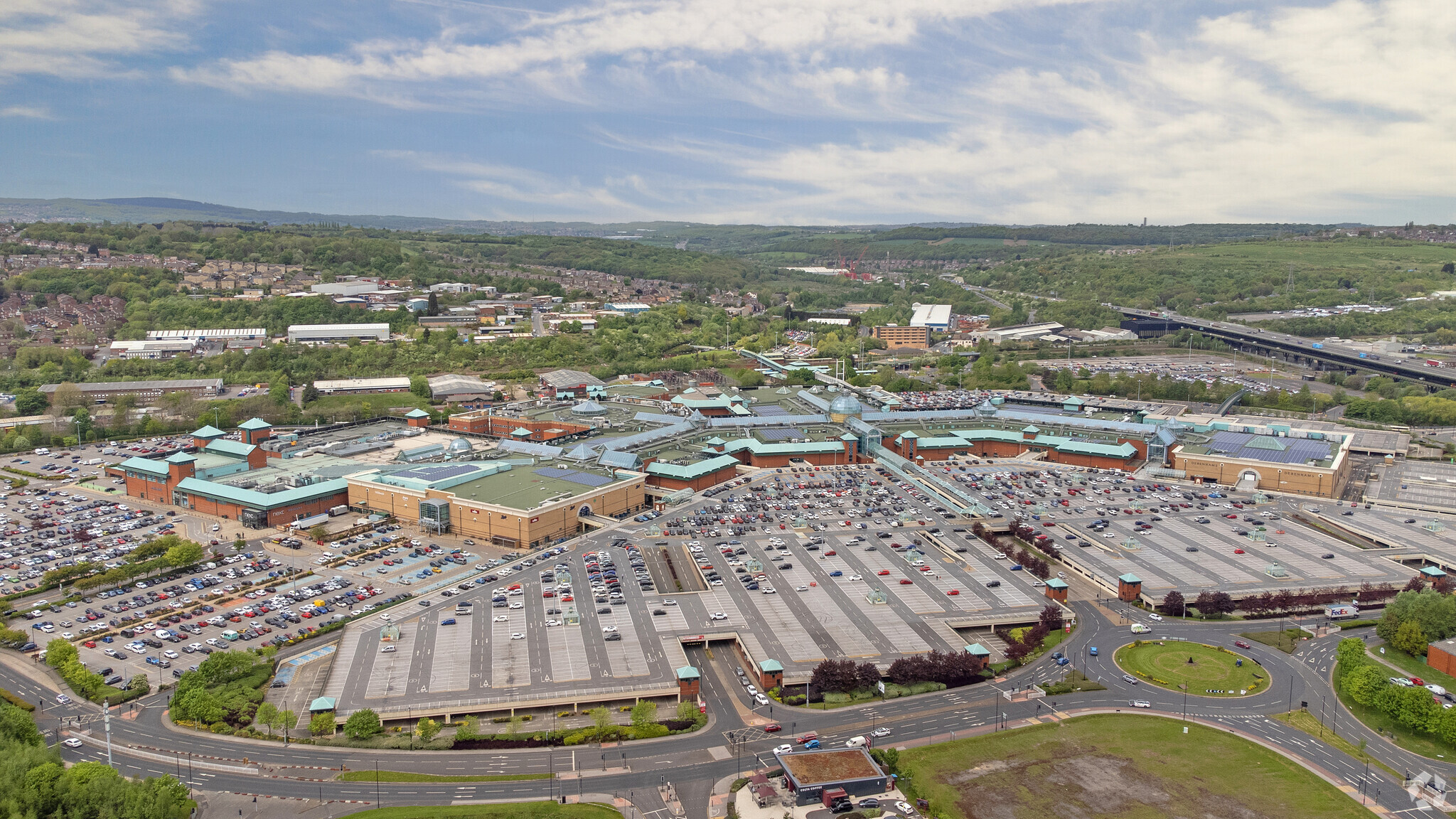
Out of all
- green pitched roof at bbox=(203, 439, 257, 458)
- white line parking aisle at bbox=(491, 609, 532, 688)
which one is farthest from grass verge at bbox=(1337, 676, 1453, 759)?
green pitched roof at bbox=(203, 439, 257, 458)

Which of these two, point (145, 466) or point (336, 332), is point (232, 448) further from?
point (336, 332)

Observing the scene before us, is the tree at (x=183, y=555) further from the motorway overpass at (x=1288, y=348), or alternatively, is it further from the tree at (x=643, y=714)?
the motorway overpass at (x=1288, y=348)

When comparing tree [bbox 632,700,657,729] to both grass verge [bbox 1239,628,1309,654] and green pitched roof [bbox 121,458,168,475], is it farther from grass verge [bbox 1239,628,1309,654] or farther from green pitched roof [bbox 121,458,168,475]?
green pitched roof [bbox 121,458,168,475]

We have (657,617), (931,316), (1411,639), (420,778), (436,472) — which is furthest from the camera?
(931,316)

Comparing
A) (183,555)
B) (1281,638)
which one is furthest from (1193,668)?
(183,555)

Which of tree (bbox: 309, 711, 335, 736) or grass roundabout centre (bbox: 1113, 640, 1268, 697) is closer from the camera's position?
tree (bbox: 309, 711, 335, 736)

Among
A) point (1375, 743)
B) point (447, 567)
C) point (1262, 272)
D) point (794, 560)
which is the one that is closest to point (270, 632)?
point (447, 567)

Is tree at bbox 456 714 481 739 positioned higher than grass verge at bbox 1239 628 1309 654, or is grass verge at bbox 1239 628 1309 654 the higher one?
grass verge at bbox 1239 628 1309 654
